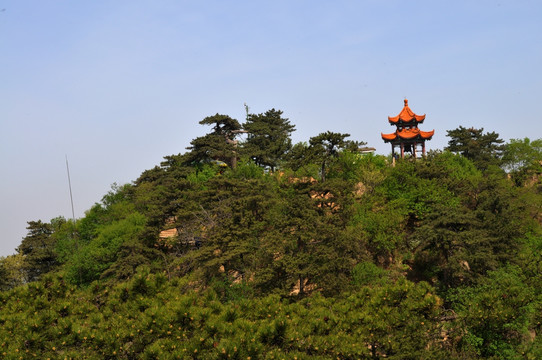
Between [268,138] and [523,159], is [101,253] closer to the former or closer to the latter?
[268,138]

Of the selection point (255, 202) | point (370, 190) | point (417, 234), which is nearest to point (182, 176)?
point (255, 202)

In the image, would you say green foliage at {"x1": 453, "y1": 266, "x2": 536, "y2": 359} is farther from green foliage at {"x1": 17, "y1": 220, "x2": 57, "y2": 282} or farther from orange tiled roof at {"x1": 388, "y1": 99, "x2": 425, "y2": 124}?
green foliage at {"x1": 17, "y1": 220, "x2": 57, "y2": 282}

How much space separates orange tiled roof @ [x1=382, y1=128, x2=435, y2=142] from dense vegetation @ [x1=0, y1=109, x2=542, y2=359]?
225 centimetres

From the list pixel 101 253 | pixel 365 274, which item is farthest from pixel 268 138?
pixel 365 274

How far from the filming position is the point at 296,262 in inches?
795

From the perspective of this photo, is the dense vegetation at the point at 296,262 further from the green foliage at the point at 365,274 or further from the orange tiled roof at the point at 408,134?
the orange tiled roof at the point at 408,134

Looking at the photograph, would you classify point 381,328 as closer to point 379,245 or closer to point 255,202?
point 255,202

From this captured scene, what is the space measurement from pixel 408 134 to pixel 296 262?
21492 mm

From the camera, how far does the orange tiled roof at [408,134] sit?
36.5 m

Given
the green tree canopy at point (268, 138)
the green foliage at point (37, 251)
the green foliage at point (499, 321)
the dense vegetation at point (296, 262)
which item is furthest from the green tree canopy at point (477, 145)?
the green foliage at point (37, 251)

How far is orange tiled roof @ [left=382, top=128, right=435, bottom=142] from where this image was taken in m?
36.5

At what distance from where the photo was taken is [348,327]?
11.9 metres

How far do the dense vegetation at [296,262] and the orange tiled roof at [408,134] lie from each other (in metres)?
2.25

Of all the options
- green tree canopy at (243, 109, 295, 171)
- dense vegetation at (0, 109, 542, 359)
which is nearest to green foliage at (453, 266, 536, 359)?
dense vegetation at (0, 109, 542, 359)
